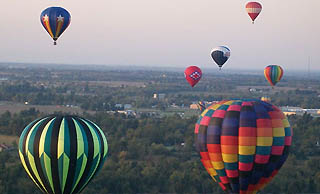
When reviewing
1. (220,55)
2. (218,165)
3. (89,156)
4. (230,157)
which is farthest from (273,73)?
(89,156)

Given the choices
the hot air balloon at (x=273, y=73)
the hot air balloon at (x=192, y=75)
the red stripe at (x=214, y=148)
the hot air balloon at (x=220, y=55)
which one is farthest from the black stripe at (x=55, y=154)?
the hot air balloon at (x=273, y=73)

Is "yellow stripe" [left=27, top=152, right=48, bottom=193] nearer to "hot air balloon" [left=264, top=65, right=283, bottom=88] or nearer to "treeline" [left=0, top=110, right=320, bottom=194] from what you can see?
"treeline" [left=0, top=110, right=320, bottom=194]

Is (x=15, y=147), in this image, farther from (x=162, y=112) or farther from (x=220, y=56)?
(x=162, y=112)

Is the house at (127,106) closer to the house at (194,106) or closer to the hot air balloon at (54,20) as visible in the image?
the house at (194,106)

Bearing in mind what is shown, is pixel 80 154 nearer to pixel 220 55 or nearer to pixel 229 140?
pixel 229 140

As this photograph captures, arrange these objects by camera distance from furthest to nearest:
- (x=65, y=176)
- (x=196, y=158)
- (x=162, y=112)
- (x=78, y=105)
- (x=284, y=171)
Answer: (x=78, y=105), (x=162, y=112), (x=196, y=158), (x=284, y=171), (x=65, y=176)

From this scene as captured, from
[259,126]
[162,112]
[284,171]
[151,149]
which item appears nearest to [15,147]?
[151,149]
